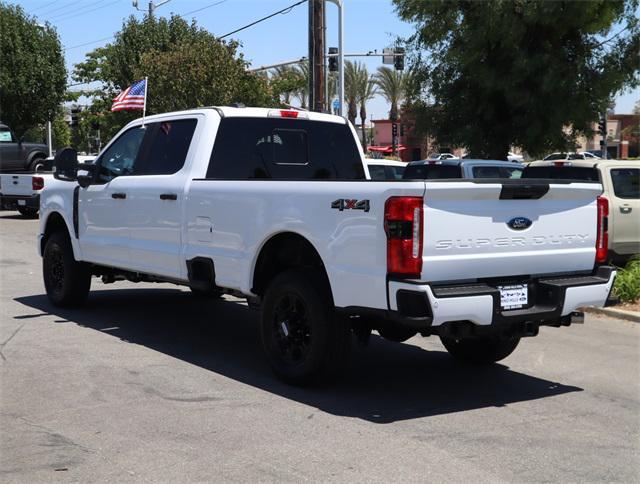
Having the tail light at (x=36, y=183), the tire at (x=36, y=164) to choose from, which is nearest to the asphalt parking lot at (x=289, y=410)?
the tail light at (x=36, y=183)

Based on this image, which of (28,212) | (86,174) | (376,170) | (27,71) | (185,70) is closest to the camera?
(86,174)

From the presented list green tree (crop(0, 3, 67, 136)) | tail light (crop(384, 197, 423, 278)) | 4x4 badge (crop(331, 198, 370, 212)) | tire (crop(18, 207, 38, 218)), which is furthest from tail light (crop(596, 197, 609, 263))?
green tree (crop(0, 3, 67, 136))

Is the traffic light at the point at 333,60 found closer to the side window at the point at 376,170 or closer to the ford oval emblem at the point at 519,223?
the side window at the point at 376,170

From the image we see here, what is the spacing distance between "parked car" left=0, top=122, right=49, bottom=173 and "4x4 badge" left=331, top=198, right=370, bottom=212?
23.3m

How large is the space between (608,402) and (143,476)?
3647 millimetres

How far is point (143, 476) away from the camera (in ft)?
15.3

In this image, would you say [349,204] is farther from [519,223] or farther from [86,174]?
[86,174]

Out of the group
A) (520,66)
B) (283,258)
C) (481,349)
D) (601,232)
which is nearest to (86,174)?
(283,258)

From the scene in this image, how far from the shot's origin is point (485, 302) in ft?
18.7

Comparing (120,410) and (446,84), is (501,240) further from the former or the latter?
(446,84)

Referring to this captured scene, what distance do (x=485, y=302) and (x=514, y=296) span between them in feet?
1.22

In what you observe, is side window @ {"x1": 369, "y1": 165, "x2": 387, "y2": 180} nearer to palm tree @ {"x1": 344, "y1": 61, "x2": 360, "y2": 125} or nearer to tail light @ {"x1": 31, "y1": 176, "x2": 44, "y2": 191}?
tail light @ {"x1": 31, "y1": 176, "x2": 44, "y2": 191}

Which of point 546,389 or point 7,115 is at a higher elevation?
point 7,115

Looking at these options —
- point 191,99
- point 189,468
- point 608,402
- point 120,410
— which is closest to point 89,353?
point 120,410
